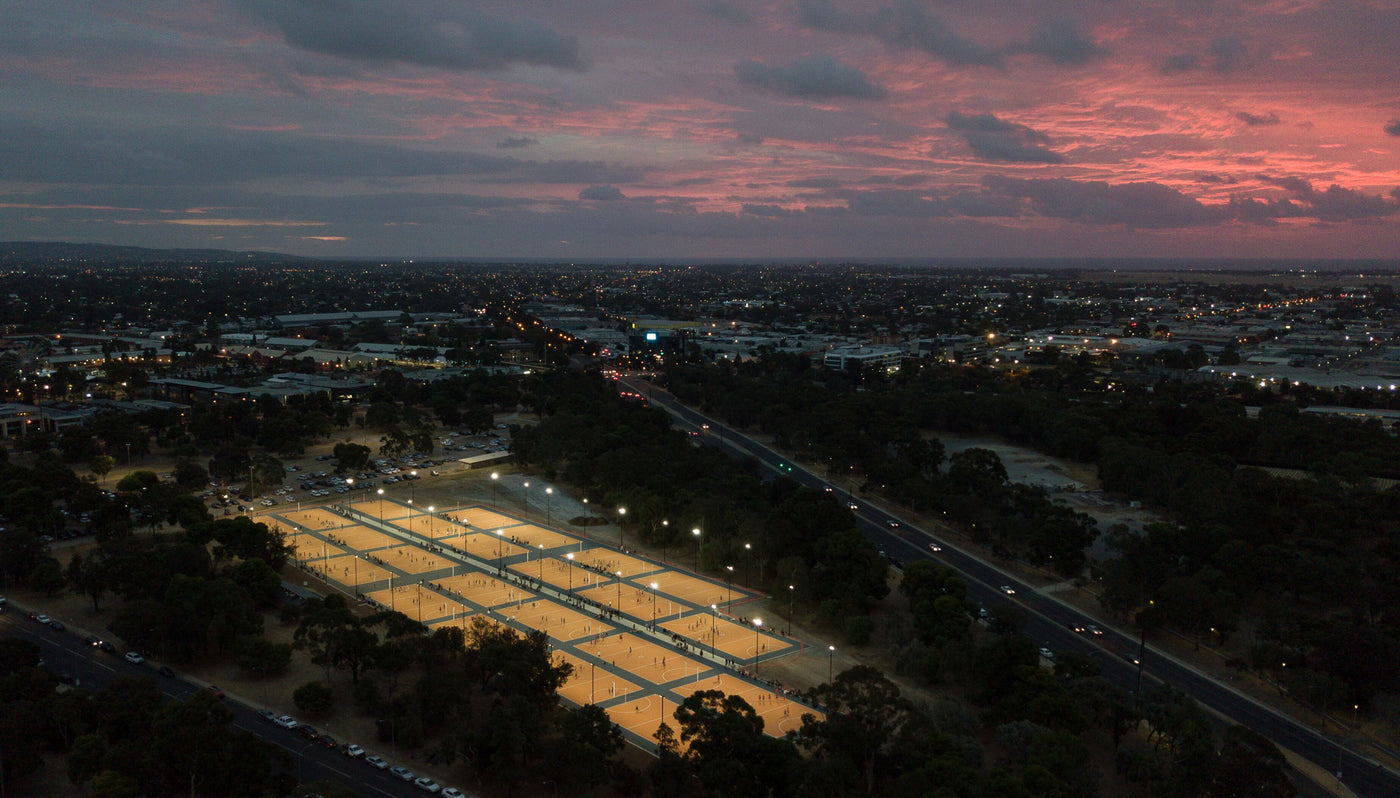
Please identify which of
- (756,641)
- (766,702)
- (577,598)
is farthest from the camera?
(577,598)

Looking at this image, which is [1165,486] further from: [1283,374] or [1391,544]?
[1283,374]

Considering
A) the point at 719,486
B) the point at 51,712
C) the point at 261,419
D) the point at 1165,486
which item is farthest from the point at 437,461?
the point at 1165,486

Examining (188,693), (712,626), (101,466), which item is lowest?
(188,693)

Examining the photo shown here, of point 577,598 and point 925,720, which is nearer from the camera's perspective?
point 925,720

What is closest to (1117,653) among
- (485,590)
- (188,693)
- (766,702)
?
(766,702)

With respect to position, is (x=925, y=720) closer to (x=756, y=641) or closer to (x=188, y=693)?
(x=756, y=641)

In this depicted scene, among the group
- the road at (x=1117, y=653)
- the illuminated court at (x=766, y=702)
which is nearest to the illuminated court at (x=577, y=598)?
the illuminated court at (x=766, y=702)

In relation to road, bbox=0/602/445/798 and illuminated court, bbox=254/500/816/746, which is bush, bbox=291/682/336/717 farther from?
illuminated court, bbox=254/500/816/746

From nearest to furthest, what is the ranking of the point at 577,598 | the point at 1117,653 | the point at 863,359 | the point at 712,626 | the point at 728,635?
the point at 1117,653, the point at 728,635, the point at 712,626, the point at 577,598, the point at 863,359

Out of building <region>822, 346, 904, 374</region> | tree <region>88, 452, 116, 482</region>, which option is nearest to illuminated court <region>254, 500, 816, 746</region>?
tree <region>88, 452, 116, 482</region>
